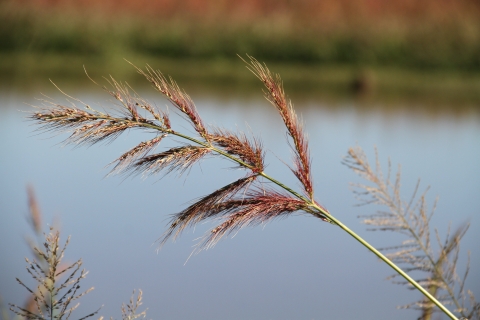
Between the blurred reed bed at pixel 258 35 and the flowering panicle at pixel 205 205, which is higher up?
the blurred reed bed at pixel 258 35

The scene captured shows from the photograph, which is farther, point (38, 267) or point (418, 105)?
point (418, 105)

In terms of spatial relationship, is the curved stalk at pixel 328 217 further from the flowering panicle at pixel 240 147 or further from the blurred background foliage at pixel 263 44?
the blurred background foliage at pixel 263 44

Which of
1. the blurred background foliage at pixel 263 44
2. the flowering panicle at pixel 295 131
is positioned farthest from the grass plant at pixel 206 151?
the blurred background foliage at pixel 263 44

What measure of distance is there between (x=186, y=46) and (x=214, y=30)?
0.53 metres

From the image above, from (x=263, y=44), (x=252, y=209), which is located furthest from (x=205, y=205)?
(x=263, y=44)

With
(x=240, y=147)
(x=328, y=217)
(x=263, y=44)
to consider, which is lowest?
(x=328, y=217)

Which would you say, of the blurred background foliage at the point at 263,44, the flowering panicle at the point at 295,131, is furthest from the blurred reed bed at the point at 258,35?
the flowering panicle at the point at 295,131

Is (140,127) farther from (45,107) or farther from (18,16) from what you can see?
(18,16)

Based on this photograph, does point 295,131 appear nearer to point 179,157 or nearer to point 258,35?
point 179,157

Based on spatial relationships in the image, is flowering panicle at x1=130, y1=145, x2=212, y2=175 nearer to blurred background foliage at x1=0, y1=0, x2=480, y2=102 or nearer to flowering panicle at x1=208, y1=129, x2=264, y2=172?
flowering panicle at x1=208, y1=129, x2=264, y2=172

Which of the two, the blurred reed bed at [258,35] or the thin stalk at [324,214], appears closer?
the thin stalk at [324,214]

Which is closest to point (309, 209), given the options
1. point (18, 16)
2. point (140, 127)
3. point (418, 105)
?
point (140, 127)

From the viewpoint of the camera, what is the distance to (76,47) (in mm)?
10133

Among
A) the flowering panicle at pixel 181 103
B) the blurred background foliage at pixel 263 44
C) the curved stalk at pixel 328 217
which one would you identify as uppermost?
the blurred background foliage at pixel 263 44
